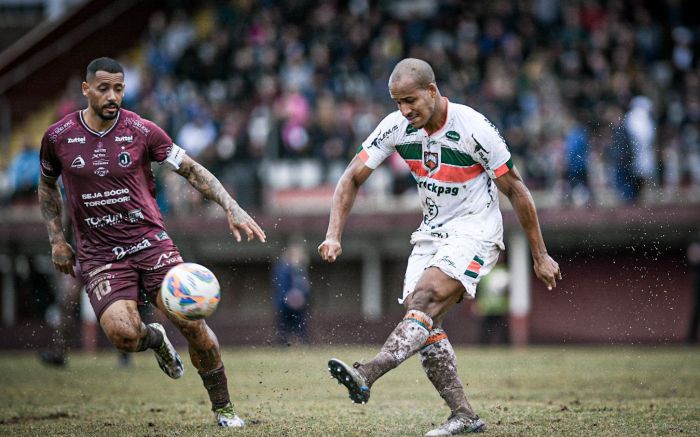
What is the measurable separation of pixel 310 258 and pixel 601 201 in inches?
286

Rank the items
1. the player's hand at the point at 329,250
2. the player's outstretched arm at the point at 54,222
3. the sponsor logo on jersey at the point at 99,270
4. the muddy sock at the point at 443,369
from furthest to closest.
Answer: the player's outstretched arm at the point at 54,222, the sponsor logo on jersey at the point at 99,270, the muddy sock at the point at 443,369, the player's hand at the point at 329,250

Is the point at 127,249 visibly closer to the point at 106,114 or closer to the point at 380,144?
the point at 106,114

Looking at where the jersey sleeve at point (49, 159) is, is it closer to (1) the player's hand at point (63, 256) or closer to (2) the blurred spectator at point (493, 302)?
(1) the player's hand at point (63, 256)

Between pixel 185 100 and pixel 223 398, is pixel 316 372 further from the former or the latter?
pixel 185 100

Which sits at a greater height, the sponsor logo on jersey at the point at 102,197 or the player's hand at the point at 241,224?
the sponsor logo on jersey at the point at 102,197

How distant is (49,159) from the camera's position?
8.77m

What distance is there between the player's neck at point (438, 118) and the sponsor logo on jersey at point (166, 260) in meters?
2.39

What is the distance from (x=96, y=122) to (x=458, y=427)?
390 centimetres

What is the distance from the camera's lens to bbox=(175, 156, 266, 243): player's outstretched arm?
336 inches

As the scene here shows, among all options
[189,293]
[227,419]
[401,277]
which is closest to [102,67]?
[189,293]

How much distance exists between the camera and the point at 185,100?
81.0 ft

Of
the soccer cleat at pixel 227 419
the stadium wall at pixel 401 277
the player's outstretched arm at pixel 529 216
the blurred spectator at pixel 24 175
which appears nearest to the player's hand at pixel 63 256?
the soccer cleat at pixel 227 419

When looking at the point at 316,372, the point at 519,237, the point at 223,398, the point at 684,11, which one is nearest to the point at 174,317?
the point at 223,398

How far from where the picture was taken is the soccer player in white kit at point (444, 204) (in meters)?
7.92
